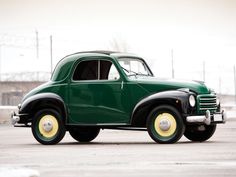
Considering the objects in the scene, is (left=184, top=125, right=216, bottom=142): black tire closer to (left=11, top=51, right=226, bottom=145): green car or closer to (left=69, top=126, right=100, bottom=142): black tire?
(left=11, top=51, right=226, bottom=145): green car

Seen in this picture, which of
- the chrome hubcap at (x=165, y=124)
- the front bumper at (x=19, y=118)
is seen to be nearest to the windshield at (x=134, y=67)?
the chrome hubcap at (x=165, y=124)

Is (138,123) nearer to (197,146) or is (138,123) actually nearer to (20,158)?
(197,146)

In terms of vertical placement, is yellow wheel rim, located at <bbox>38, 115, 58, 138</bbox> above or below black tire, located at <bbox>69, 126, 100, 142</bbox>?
above

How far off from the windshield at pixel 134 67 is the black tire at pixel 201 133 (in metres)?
1.68

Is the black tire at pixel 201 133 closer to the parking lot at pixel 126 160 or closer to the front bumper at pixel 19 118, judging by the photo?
the parking lot at pixel 126 160

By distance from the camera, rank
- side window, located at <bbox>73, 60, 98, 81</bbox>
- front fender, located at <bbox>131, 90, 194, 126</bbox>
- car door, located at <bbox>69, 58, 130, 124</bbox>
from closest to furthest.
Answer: front fender, located at <bbox>131, 90, 194, 126</bbox> < car door, located at <bbox>69, 58, 130, 124</bbox> < side window, located at <bbox>73, 60, 98, 81</bbox>

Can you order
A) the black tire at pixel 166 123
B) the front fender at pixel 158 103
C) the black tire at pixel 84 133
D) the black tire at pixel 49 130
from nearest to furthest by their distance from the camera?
1. the black tire at pixel 166 123
2. the front fender at pixel 158 103
3. the black tire at pixel 49 130
4. the black tire at pixel 84 133

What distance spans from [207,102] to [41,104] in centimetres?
373

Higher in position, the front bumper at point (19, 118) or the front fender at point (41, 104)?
the front fender at point (41, 104)

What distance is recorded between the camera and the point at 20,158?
44.0 feet

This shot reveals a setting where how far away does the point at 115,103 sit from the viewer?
17.2m

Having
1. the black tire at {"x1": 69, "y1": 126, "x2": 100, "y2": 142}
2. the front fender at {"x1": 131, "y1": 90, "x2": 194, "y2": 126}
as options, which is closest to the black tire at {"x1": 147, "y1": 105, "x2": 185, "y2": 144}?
the front fender at {"x1": 131, "y1": 90, "x2": 194, "y2": 126}

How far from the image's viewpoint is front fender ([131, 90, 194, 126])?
16.6m

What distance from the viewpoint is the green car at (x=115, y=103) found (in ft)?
54.7
